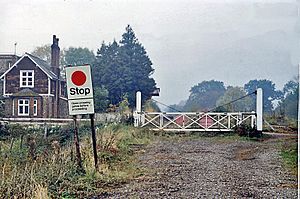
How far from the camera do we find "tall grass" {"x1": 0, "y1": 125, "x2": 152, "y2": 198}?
267 cm

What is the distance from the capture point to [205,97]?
698 cm

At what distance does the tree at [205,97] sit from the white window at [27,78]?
7.38 feet

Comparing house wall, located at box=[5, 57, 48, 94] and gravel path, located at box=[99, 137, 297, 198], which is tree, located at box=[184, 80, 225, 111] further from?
house wall, located at box=[5, 57, 48, 94]

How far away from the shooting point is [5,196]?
2545mm

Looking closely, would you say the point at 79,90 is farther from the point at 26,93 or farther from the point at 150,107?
the point at 150,107

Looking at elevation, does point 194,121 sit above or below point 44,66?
below

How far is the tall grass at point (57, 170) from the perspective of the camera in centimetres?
267

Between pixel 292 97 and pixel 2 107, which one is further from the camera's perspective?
pixel 2 107

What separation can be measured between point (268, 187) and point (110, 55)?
3.46m

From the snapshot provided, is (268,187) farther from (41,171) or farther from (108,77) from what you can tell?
(108,77)

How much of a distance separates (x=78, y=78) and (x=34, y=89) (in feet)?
12.8

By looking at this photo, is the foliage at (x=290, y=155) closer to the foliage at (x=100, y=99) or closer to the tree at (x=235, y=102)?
the tree at (x=235, y=102)

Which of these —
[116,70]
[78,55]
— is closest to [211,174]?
[78,55]

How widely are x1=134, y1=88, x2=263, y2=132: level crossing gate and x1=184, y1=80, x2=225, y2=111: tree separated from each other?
20 centimetres
